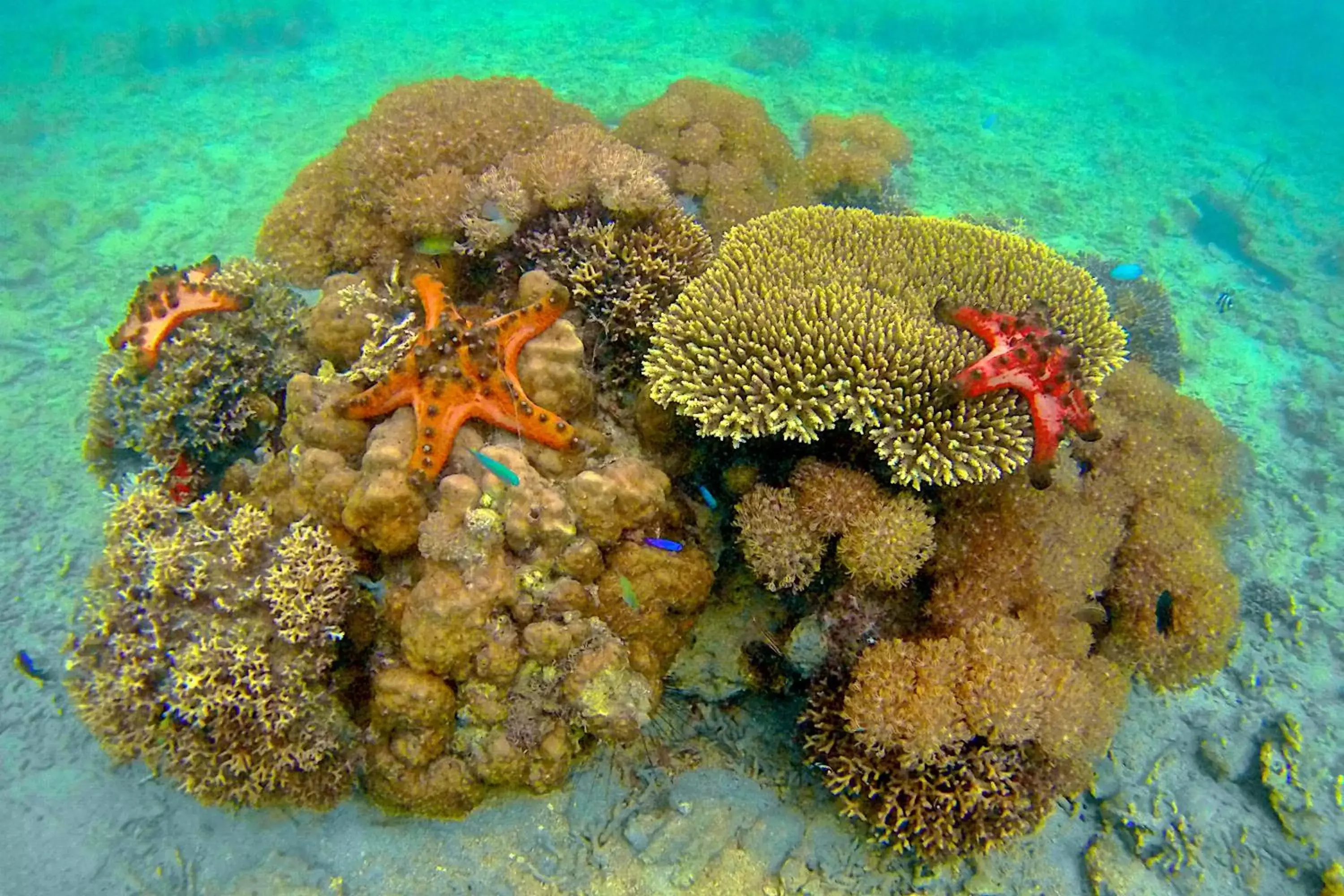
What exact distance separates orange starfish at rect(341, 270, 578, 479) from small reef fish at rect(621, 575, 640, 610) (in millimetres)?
905

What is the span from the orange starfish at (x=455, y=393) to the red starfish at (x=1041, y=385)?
2.48 m

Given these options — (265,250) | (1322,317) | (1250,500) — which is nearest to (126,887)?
(265,250)

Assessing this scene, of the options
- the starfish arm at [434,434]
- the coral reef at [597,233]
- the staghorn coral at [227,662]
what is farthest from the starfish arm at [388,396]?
the coral reef at [597,233]

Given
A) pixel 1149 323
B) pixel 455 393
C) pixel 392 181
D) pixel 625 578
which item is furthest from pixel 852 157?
pixel 625 578

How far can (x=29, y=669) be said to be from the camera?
5664mm

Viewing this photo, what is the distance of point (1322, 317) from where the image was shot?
1279 cm

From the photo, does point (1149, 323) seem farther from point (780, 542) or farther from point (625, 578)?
point (625, 578)

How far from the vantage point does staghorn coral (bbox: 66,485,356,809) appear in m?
3.86

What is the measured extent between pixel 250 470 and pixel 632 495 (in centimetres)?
292

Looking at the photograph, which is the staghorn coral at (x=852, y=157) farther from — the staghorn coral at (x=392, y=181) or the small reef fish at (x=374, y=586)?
the small reef fish at (x=374, y=586)

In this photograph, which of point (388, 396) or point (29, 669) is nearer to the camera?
point (388, 396)

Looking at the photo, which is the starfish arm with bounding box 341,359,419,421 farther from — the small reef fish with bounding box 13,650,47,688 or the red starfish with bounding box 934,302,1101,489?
the small reef fish with bounding box 13,650,47,688

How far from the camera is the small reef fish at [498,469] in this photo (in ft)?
12.3

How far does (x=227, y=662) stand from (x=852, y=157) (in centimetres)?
919
